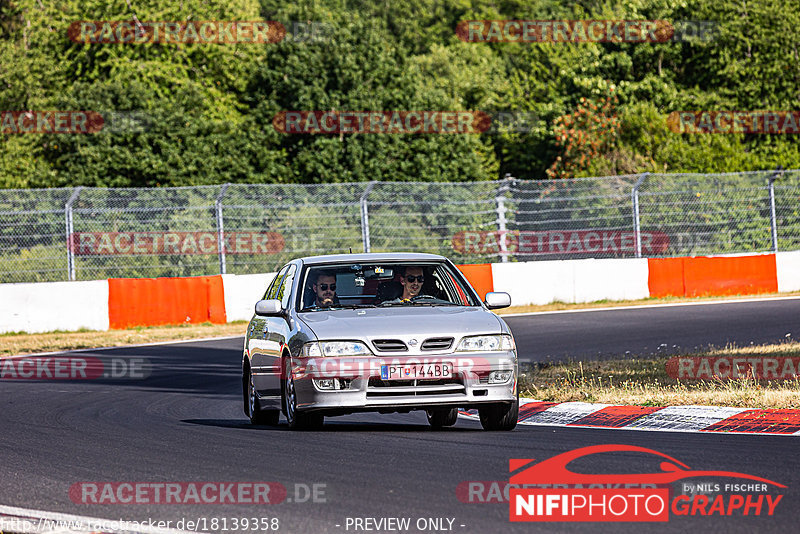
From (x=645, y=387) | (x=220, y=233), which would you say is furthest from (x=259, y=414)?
(x=220, y=233)

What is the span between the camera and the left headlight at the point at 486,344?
915 centimetres

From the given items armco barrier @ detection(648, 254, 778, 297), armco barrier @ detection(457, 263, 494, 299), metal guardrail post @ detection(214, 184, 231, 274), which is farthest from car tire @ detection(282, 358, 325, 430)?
armco barrier @ detection(648, 254, 778, 297)

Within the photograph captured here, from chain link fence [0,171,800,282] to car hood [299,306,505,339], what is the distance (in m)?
14.9

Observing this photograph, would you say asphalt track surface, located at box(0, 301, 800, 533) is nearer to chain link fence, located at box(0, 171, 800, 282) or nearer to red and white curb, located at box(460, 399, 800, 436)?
red and white curb, located at box(460, 399, 800, 436)

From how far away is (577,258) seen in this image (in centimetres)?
2755

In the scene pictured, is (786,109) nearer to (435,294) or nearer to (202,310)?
(202,310)

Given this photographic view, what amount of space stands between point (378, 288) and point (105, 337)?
13051 mm

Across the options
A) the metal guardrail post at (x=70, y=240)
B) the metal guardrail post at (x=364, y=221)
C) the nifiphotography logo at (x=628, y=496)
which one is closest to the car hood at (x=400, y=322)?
the nifiphotography logo at (x=628, y=496)

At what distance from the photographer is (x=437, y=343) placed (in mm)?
9062

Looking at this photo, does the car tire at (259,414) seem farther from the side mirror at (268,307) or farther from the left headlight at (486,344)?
the left headlight at (486,344)

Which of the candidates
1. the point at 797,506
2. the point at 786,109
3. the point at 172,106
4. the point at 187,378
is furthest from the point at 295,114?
the point at 797,506

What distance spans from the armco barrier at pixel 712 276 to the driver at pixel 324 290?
17.4m

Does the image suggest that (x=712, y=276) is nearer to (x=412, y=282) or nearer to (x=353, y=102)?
(x=412, y=282)

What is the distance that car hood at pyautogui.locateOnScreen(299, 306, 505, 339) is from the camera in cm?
905
